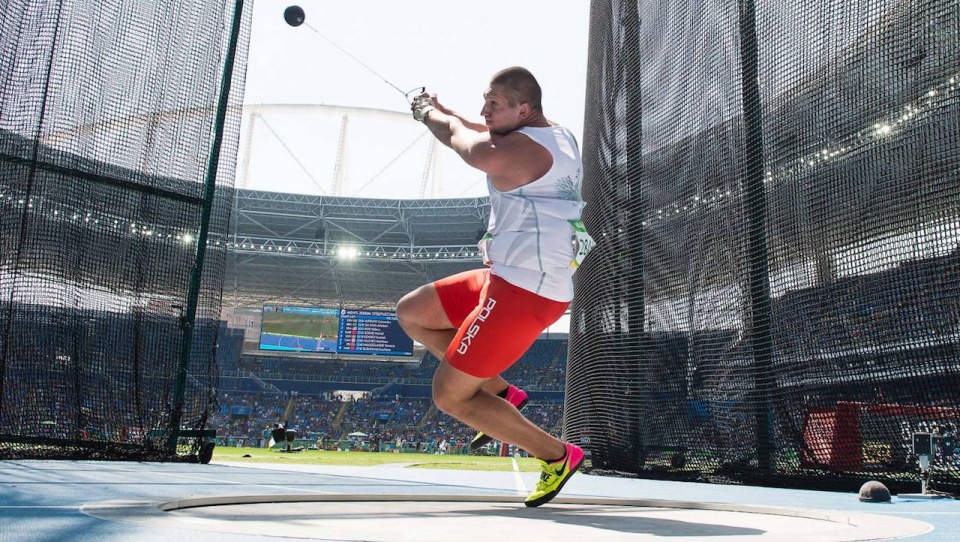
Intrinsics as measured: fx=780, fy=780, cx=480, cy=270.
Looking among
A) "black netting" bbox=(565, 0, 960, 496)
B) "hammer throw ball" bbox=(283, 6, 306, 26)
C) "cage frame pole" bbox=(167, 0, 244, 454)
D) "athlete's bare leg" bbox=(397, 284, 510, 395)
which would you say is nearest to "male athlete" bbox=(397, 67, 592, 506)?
"athlete's bare leg" bbox=(397, 284, 510, 395)

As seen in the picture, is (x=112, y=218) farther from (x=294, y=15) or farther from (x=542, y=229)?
(x=542, y=229)

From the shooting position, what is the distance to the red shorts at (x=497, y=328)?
8.65ft

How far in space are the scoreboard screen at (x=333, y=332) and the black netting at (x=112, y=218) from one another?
2689cm

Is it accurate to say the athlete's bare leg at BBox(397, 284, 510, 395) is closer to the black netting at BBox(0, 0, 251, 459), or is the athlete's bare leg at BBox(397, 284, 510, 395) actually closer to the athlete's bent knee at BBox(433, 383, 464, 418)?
the athlete's bent knee at BBox(433, 383, 464, 418)

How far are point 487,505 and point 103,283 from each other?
3629 mm

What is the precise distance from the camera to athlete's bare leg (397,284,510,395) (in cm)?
307

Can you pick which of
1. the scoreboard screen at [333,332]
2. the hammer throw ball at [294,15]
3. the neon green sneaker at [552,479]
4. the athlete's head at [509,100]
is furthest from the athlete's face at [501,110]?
the scoreboard screen at [333,332]

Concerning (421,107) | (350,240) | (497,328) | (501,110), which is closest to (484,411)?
(497,328)

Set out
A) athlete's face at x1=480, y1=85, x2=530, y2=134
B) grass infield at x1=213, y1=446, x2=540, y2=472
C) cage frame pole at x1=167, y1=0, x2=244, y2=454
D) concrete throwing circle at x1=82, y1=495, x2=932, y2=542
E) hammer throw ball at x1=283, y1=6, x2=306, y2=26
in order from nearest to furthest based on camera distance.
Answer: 1. concrete throwing circle at x1=82, y1=495, x2=932, y2=542
2. athlete's face at x1=480, y1=85, x2=530, y2=134
3. hammer throw ball at x1=283, y1=6, x2=306, y2=26
4. cage frame pole at x1=167, y1=0, x2=244, y2=454
5. grass infield at x1=213, y1=446, x2=540, y2=472

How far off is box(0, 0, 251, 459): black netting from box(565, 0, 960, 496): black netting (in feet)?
10.8

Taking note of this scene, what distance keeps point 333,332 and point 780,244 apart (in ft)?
99.2

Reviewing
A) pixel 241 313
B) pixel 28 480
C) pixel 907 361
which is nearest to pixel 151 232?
pixel 28 480

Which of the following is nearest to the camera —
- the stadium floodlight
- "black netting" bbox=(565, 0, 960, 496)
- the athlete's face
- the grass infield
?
the athlete's face

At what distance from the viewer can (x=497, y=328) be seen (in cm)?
264
